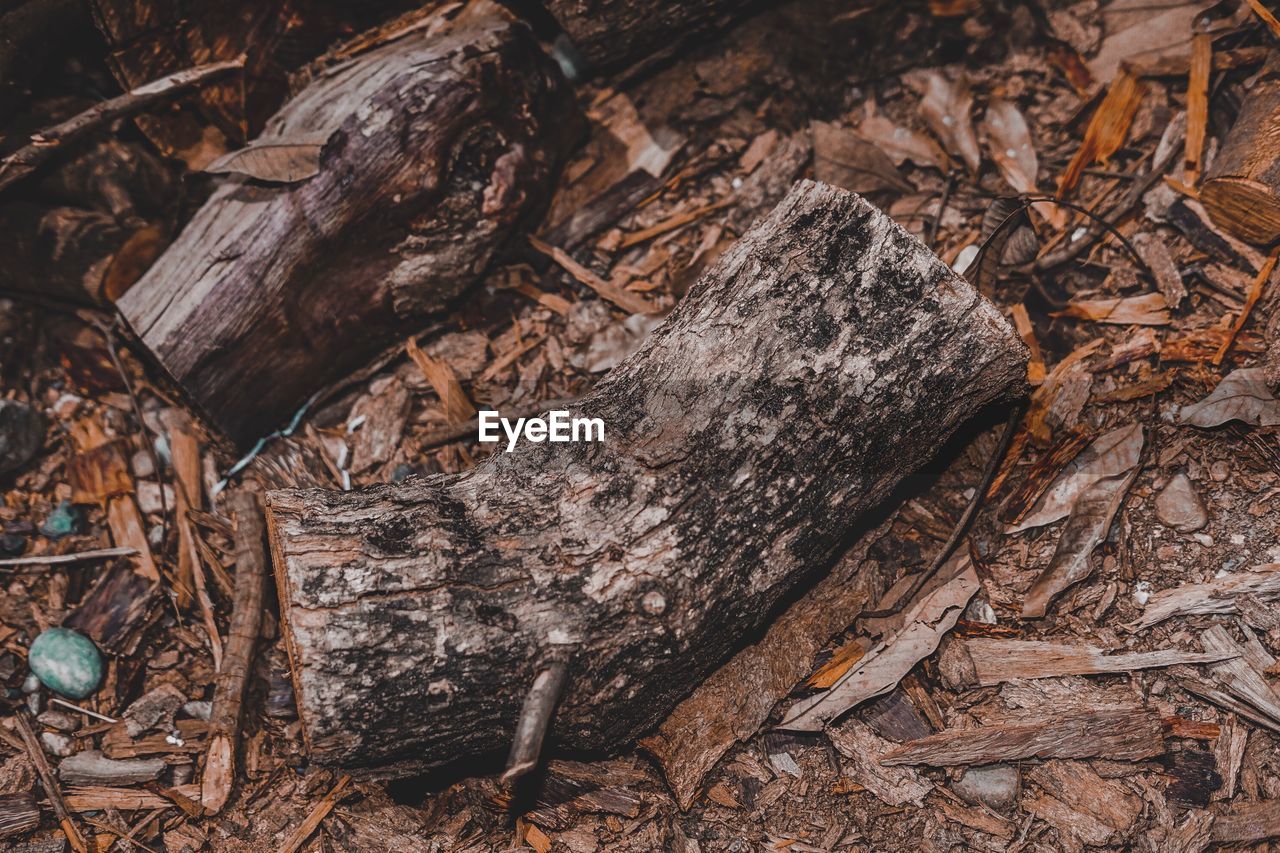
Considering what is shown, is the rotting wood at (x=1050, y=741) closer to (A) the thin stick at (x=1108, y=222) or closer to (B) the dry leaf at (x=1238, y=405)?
(B) the dry leaf at (x=1238, y=405)

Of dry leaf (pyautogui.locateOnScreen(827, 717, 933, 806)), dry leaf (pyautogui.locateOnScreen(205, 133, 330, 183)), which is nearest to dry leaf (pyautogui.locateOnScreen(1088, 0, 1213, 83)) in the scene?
dry leaf (pyautogui.locateOnScreen(827, 717, 933, 806))

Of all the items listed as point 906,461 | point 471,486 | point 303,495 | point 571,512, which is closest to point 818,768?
point 906,461

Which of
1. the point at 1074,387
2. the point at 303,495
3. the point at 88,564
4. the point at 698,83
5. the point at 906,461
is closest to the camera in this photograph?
the point at 303,495

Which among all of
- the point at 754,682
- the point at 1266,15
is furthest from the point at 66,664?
the point at 1266,15

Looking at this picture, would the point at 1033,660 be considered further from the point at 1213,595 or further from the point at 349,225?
the point at 349,225

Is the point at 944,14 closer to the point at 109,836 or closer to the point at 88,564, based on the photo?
the point at 88,564

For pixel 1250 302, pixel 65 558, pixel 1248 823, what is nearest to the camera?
pixel 1248 823
